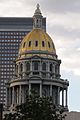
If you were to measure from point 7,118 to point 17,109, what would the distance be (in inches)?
74.9

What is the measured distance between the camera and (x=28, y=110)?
334 feet

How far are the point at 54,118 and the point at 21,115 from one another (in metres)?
4.29

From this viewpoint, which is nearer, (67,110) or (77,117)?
(77,117)

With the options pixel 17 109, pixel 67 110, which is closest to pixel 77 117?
pixel 67 110

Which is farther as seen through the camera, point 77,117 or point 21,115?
point 77,117

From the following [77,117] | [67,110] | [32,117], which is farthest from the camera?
[67,110]

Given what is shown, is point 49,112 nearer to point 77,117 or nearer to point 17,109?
point 17,109

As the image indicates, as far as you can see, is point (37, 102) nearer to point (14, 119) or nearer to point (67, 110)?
point (14, 119)

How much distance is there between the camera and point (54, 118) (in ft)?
336

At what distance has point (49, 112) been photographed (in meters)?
102

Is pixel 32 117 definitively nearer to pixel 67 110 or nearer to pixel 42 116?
pixel 42 116

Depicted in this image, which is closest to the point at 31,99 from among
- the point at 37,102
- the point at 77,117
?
the point at 37,102

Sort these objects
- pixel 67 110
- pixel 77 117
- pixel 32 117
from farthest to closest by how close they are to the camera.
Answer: pixel 67 110, pixel 77 117, pixel 32 117

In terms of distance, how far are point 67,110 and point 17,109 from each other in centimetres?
9489
